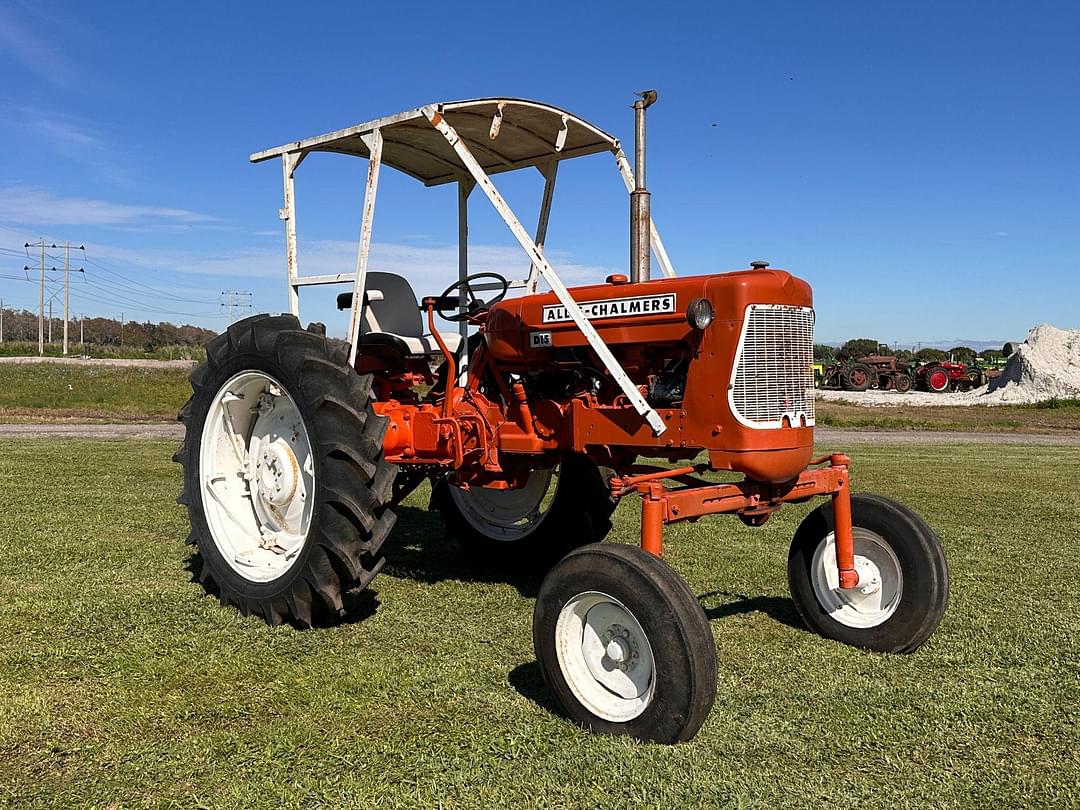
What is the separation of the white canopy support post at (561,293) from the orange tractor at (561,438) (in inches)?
0.6

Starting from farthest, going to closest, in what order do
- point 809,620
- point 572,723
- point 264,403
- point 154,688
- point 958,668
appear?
point 264,403 → point 809,620 → point 958,668 → point 154,688 → point 572,723

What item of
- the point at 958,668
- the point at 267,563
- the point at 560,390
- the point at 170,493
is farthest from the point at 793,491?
the point at 170,493

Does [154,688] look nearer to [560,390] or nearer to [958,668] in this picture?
[560,390]

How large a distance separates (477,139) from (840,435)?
14.0 m

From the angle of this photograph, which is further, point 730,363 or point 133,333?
point 133,333

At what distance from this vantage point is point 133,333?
4171 inches

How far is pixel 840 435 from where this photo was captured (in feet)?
58.1

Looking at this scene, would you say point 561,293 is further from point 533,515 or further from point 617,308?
point 533,515

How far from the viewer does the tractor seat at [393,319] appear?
5.38 metres

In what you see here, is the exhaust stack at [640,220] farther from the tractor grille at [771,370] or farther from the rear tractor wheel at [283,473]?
the rear tractor wheel at [283,473]

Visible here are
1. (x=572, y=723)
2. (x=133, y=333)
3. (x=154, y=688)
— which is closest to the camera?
(x=572, y=723)

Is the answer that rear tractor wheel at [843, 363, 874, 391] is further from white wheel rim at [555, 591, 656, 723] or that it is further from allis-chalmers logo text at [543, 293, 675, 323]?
white wheel rim at [555, 591, 656, 723]

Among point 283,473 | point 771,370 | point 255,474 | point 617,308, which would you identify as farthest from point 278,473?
point 771,370

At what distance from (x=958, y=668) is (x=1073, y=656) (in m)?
0.63
